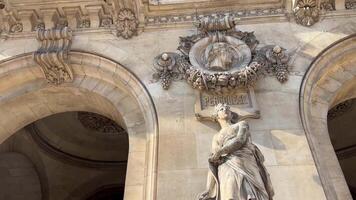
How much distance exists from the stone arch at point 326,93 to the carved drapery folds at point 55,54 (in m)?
4.92

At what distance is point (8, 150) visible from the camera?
411 inches

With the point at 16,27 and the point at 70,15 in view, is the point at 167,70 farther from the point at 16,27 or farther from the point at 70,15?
the point at 16,27

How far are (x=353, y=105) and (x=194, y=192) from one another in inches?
307

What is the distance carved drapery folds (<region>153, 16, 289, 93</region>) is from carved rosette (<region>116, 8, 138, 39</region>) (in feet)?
3.35

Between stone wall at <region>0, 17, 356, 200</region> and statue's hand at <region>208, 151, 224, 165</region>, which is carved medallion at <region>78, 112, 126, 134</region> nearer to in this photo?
stone wall at <region>0, 17, 356, 200</region>

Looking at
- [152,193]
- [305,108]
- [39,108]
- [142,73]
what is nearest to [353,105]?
[305,108]

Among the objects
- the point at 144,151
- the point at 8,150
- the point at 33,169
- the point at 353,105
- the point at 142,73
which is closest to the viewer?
the point at 144,151

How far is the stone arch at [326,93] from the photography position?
6.65 meters

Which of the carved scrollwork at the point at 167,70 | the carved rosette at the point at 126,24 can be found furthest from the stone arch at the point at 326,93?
the carved rosette at the point at 126,24

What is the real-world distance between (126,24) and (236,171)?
4791 mm

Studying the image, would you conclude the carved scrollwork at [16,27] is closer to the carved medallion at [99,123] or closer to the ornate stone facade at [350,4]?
the carved medallion at [99,123]

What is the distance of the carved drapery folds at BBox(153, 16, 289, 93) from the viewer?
24.0ft

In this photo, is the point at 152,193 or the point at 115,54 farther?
the point at 115,54

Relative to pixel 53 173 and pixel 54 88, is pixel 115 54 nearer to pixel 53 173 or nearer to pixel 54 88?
pixel 54 88
